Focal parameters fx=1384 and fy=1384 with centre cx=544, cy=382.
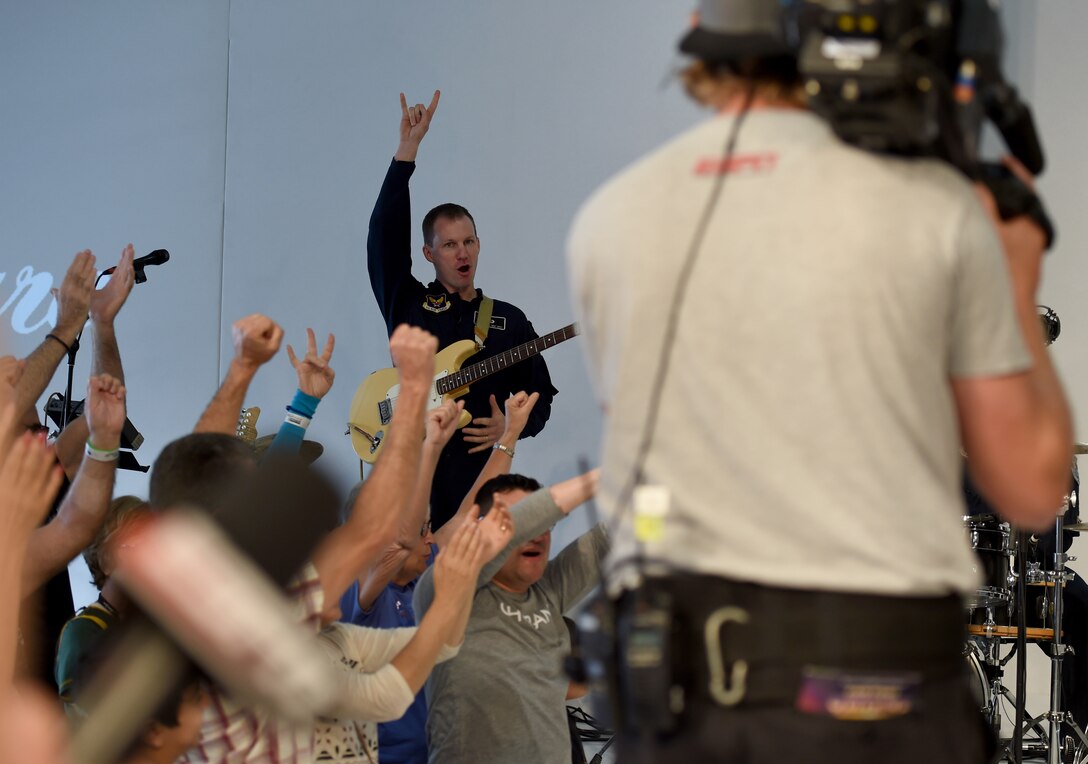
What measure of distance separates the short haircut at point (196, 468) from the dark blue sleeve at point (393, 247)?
3203 millimetres

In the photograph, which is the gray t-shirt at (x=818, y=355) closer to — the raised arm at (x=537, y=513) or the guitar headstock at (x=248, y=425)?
the raised arm at (x=537, y=513)

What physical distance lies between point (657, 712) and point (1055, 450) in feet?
1.39

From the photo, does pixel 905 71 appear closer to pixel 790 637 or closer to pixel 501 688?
pixel 790 637

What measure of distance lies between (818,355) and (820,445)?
0.08m

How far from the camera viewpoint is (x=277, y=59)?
6.73 m

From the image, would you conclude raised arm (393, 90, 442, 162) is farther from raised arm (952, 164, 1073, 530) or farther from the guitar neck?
raised arm (952, 164, 1073, 530)

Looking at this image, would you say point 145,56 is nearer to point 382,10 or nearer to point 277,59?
point 277,59

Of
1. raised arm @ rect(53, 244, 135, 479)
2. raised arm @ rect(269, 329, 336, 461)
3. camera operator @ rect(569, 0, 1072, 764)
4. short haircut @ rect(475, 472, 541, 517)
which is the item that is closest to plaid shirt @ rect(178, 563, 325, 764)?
raised arm @ rect(269, 329, 336, 461)

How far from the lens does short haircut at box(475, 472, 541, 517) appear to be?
127 inches

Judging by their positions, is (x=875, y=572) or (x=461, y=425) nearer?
(x=875, y=572)

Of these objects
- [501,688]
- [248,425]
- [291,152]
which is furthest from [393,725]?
[291,152]

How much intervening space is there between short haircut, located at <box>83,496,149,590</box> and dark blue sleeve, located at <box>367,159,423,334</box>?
249cm

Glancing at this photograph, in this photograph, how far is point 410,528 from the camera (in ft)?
10.2

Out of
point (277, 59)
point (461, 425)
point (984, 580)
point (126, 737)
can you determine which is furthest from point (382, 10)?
point (126, 737)
